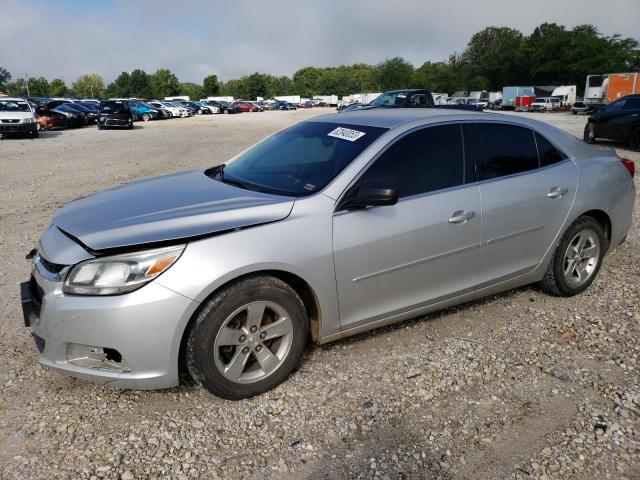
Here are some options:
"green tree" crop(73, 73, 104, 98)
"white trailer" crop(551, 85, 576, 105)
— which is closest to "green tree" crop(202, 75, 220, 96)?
"green tree" crop(73, 73, 104, 98)

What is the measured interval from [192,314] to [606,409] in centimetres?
237

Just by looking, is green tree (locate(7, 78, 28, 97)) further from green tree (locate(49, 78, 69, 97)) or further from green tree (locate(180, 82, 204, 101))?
green tree (locate(180, 82, 204, 101))

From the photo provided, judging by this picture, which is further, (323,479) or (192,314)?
(192,314)

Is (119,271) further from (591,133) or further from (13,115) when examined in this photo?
(13,115)

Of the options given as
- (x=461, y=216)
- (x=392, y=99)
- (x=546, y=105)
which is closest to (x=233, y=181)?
(x=461, y=216)

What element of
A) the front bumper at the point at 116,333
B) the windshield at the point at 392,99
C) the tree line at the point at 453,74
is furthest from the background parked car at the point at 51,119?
the tree line at the point at 453,74

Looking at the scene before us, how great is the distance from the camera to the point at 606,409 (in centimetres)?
300

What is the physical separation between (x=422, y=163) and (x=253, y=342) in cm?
164

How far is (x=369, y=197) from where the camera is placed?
3158 mm

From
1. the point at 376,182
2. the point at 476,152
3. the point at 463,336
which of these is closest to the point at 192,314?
the point at 376,182

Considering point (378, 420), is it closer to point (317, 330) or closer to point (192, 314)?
point (317, 330)

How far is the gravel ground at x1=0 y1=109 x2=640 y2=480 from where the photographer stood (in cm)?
259

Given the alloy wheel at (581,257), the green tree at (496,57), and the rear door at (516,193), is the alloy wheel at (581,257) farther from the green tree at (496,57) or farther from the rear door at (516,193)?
the green tree at (496,57)

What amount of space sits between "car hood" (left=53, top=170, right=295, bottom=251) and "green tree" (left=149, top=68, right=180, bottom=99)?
130 meters
